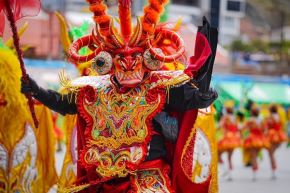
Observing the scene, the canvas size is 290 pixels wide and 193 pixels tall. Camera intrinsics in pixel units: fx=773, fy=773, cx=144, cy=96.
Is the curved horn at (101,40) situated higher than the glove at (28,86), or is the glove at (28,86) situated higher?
the curved horn at (101,40)

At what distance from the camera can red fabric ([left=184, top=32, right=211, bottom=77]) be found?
501 centimetres

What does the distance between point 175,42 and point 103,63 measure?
1.76ft

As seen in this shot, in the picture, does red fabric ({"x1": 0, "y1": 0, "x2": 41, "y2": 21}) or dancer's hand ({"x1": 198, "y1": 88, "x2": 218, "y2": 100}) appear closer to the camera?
dancer's hand ({"x1": 198, "y1": 88, "x2": 218, "y2": 100})

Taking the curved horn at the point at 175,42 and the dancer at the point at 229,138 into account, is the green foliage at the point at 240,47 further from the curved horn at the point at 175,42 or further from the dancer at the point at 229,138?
the curved horn at the point at 175,42

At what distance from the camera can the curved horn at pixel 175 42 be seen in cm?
511

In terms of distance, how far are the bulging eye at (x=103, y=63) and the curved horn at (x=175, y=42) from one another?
280mm

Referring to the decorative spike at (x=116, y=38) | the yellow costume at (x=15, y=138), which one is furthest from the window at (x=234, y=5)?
the decorative spike at (x=116, y=38)

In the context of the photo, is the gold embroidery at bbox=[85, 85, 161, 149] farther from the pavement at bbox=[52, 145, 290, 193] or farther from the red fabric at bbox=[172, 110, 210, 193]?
the pavement at bbox=[52, 145, 290, 193]

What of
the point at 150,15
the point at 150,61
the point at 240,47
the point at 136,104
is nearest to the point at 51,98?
the point at 136,104

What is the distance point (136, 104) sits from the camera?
514 cm

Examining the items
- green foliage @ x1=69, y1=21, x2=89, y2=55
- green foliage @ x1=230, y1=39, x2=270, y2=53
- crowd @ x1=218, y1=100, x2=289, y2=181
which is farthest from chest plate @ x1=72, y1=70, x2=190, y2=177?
green foliage @ x1=230, y1=39, x2=270, y2=53

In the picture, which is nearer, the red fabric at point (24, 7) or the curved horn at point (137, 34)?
the curved horn at point (137, 34)

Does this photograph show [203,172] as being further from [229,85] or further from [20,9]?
[229,85]

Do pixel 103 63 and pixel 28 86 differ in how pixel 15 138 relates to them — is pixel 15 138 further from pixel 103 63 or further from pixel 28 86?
pixel 103 63
